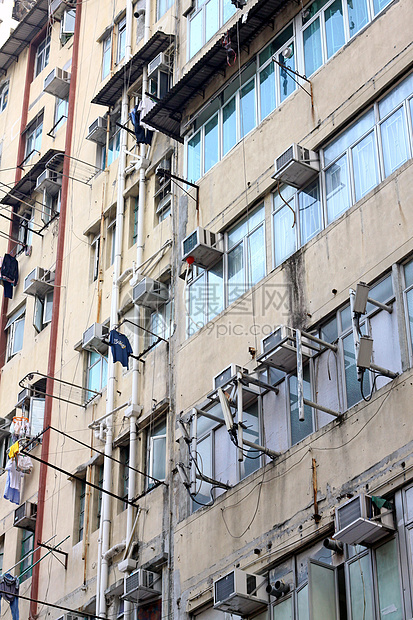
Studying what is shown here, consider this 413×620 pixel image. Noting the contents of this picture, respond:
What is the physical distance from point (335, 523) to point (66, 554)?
30.2 ft

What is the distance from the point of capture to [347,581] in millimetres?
13711

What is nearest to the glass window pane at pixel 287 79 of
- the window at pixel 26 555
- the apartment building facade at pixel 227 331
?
the apartment building facade at pixel 227 331

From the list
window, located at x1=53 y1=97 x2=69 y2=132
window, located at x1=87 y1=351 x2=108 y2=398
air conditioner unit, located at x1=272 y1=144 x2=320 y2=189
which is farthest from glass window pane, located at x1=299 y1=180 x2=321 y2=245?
window, located at x1=53 y1=97 x2=69 y2=132

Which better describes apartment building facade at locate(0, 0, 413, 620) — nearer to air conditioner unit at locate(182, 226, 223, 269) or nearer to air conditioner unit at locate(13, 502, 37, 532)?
air conditioner unit at locate(182, 226, 223, 269)

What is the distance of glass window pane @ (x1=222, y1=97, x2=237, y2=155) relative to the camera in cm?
2015

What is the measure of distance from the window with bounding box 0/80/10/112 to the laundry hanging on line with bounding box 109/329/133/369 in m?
18.2

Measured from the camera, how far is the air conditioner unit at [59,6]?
31875mm

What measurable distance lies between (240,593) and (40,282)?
13899 millimetres

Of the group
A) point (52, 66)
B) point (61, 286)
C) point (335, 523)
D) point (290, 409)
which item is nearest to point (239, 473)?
point (290, 409)

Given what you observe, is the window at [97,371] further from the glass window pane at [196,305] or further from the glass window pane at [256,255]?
the glass window pane at [256,255]

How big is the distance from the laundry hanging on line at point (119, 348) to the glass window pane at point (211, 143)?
389 centimetres

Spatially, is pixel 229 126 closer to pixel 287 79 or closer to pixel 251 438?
pixel 287 79

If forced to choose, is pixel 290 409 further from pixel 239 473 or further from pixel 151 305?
pixel 151 305

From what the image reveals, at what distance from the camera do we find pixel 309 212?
56.7ft
